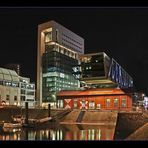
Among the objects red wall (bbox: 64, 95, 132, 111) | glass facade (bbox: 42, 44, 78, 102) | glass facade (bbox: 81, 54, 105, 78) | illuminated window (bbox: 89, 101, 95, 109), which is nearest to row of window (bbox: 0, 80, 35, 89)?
glass facade (bbox: 42, 44, 78, 102)

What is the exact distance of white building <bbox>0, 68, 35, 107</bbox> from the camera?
26.9 feet

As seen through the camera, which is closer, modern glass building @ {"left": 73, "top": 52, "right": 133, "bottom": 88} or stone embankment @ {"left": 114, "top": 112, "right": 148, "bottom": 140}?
modern glass building @ {"left": 73, "top": 52, "right": 133, "bottom": 88}

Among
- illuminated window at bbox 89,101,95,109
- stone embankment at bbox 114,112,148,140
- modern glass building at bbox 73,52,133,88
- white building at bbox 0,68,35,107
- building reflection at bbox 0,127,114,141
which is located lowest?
building reflection at bbox 0,127,114,141

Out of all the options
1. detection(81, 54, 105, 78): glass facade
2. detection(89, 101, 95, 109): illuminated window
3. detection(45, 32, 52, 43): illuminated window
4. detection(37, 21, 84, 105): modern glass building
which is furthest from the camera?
detection(89, 101, 95, 109): illuminated window

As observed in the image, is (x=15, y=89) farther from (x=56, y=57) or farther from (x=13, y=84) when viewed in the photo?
(x=56, y=57)

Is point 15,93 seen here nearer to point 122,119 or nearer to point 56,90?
point 56,90

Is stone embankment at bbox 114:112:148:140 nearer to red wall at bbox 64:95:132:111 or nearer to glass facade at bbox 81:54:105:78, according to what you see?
red wall at bbox 64:95:132:111

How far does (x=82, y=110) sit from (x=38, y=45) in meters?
3.03

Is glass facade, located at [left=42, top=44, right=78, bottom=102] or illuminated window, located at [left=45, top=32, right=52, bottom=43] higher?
illuminated window, located at [left=45, top=32, right=52, bottom=43]

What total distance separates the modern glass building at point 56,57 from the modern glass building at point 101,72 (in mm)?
240

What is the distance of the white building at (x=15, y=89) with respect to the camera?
820 centimetres

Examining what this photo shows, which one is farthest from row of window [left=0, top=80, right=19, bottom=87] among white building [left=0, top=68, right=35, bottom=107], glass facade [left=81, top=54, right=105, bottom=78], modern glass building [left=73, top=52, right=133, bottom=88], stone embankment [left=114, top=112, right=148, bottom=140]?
stone embankment [left=114, top=112, right=148, bottom=140]

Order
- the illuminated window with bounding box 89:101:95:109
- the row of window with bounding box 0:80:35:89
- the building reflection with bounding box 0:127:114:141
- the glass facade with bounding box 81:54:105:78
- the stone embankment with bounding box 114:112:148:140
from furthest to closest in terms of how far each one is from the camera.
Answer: the illuminated window with bounding box 89:101:95:109 < the building reflection with bounding box 0:127:114:141 < the stone embankment with bounding box 114:112:148:140 < the row of window with bounding box 0:80:35:89 < the glass facade with bounding box 81:54:105:78

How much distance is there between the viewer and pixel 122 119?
31.8 feet
